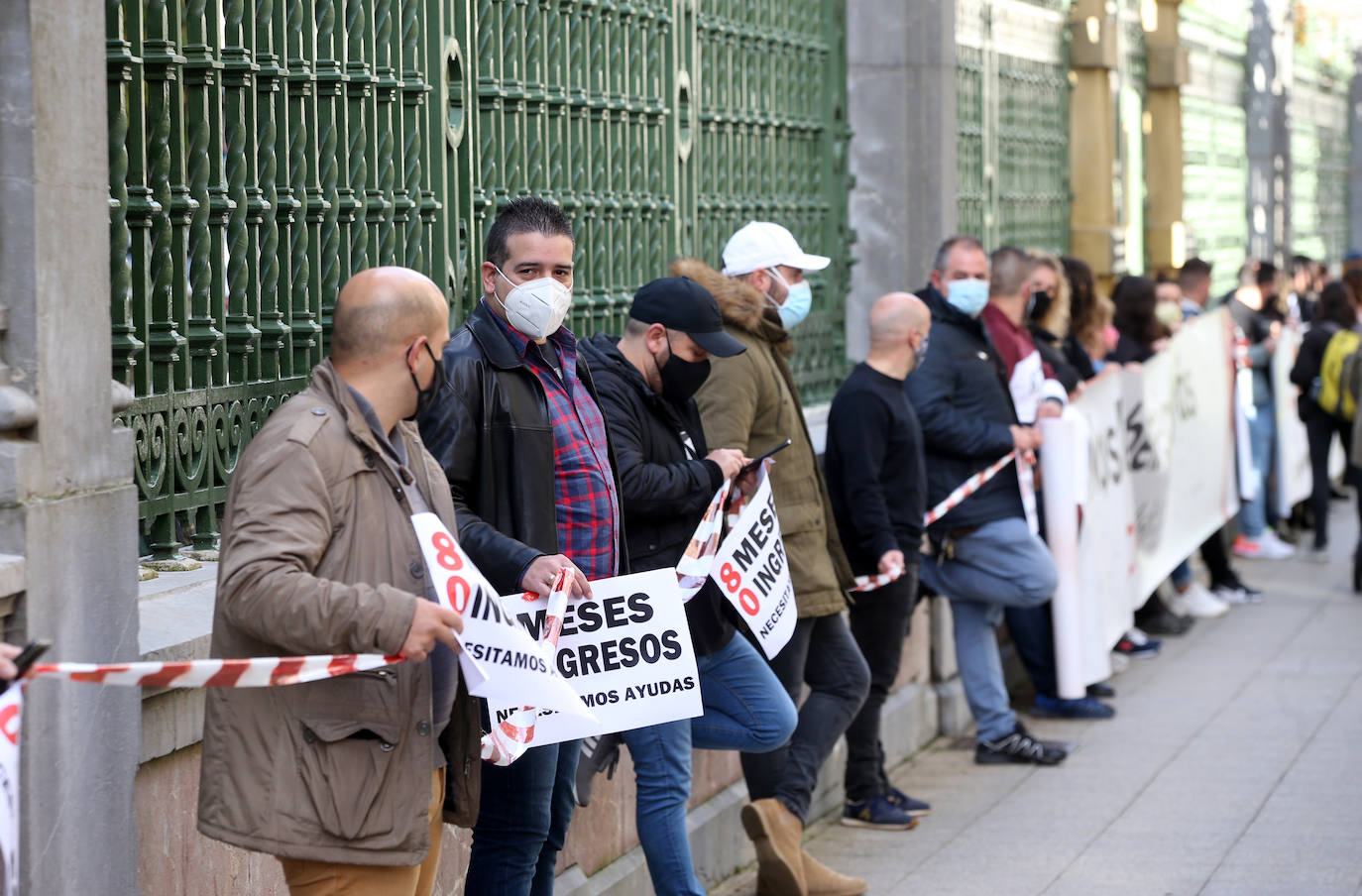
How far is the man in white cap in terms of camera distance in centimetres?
609

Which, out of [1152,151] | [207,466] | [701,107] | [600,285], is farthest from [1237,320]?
[207,466]

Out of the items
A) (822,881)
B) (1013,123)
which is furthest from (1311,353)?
(822,881)

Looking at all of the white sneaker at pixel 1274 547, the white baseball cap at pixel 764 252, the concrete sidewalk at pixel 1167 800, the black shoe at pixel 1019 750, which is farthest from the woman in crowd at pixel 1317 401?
the white baseball cap at pixel 764 252

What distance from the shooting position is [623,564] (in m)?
5.09

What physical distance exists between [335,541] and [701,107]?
4587mm

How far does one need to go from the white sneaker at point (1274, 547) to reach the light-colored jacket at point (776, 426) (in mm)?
8854

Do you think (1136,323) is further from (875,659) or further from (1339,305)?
(875,659)

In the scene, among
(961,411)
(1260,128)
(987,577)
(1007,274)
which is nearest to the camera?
(961,411)

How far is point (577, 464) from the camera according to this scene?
4.77 meters

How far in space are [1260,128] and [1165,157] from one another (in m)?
4.77

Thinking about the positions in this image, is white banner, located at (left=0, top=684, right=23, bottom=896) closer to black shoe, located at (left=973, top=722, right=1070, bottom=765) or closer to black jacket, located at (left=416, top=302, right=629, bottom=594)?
black jacket, located at (left=416, top=302, right=629, bottom=594)

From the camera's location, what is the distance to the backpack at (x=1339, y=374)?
13297mm

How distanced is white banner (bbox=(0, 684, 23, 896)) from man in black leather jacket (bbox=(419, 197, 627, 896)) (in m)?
1.20

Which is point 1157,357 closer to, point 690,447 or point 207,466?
point 690,447
